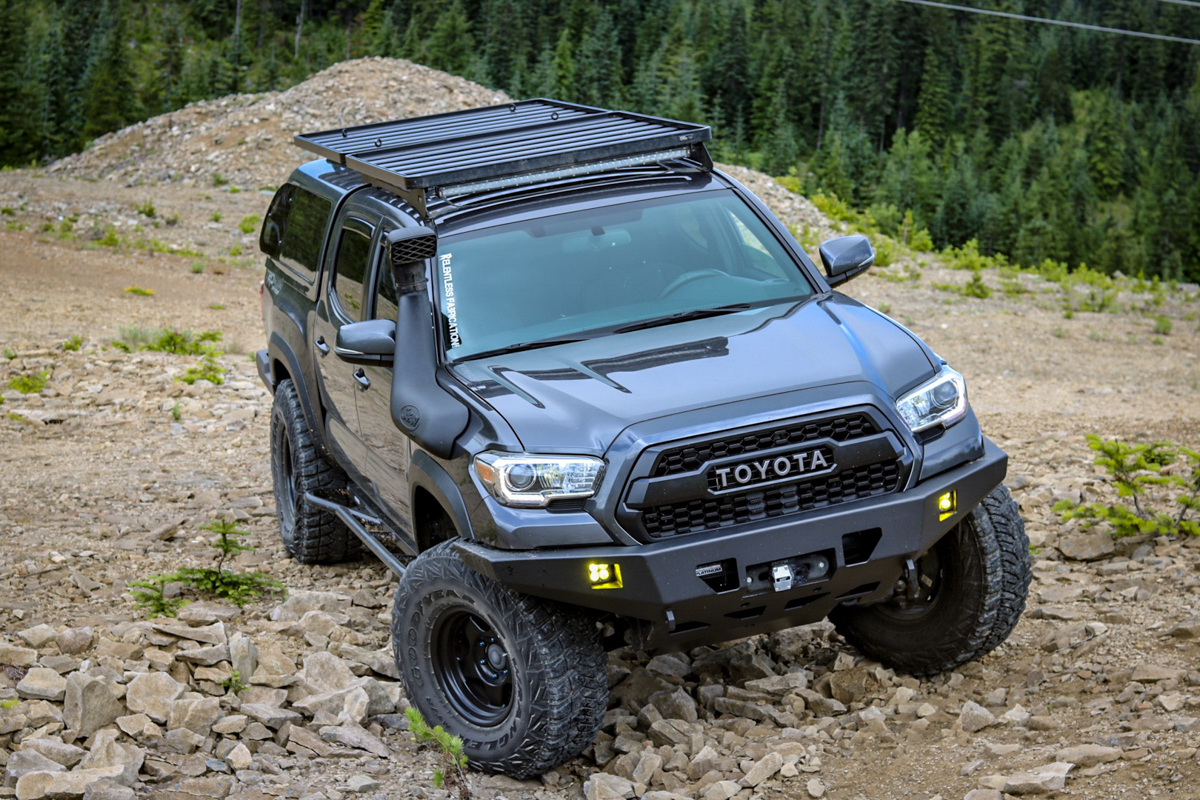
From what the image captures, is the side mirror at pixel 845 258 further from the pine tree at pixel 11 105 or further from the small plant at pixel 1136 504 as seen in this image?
the pine tree at pixel 11 105

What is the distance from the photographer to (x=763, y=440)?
399 cm

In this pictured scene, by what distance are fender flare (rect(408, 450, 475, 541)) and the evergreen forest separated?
76.9 m

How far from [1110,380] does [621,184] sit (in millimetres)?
10113

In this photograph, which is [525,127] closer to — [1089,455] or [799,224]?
[1089,455]

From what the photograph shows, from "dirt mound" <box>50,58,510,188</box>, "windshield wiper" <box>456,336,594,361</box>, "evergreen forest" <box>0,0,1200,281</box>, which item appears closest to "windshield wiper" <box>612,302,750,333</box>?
"windshield wiper" <box>456,336,594,361</box>

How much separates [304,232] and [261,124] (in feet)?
90.1

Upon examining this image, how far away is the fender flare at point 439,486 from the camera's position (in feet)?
13.8

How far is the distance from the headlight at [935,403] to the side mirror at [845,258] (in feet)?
3.19

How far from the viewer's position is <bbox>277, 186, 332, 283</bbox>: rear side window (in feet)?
20.8

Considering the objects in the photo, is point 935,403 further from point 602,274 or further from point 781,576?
point 602,274

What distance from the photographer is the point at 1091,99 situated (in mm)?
145250

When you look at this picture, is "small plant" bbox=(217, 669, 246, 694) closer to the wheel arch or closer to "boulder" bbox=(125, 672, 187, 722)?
"boulder" bbox=(125, 672, 187, 722)

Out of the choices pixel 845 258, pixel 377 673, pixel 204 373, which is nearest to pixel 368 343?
pixel 377 673

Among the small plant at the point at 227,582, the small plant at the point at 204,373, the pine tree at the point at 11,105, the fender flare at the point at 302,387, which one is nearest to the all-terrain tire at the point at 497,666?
the small plant at the point at 227,582
